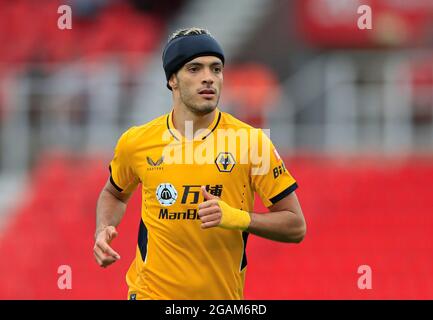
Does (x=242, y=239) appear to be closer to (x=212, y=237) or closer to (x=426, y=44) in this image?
(x=212, y=237)

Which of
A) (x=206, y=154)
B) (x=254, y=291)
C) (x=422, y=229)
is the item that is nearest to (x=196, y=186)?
(x=206, y=154)

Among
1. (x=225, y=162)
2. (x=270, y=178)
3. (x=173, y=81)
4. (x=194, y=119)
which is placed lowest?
(x=270, y=178)

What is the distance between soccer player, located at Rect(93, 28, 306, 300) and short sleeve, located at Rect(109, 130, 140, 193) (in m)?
0.18

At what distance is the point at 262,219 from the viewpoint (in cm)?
595

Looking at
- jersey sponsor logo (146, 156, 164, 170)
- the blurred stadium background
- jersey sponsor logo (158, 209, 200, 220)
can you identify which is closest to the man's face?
jersey sponsor logo (146, 156, 164, 170)

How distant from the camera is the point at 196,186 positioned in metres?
6.09

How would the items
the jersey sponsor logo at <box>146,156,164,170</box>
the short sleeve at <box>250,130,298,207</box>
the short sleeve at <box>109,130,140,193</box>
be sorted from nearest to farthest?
the short sleeve at <box>250,130,298,207</box>
the jersey sponsor logo at <box>146,156,164,170</box>
the short sleeve at <box>109,130,140,193</box>

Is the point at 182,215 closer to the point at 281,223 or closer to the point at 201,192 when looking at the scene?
the point at 201,192

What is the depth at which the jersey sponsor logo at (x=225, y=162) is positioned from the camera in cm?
611

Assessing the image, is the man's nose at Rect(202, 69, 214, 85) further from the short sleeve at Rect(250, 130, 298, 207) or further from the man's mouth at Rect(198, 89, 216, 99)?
the short sleeve at Rect(250, 130, 298, 207)

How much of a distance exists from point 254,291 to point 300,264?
0.68 m

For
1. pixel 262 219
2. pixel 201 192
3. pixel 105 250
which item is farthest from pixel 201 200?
pixel 105 250

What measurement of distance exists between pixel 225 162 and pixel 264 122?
25.3 feet

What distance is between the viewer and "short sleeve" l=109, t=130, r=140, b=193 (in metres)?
6.42
